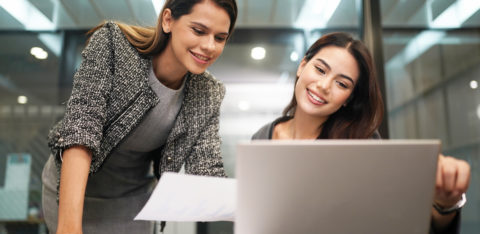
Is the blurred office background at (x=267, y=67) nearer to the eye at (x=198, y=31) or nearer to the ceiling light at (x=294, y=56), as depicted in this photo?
the ceiling light at (x=294, y=56)

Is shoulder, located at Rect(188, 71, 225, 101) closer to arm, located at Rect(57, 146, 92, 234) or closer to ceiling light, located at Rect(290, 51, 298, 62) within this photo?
arm, located at Rect(57, 146, 92, 234)

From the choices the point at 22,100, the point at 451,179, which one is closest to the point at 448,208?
the point at 451,179

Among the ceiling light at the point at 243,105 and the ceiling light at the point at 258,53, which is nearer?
the ceiling light at the point at 243,105

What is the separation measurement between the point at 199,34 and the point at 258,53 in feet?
3.86

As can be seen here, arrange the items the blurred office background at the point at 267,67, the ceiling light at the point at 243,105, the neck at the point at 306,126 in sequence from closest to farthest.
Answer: the neck at the point at 306,126
the blurred office background at the point at 267,67
the ceiling light at the point at 243,105

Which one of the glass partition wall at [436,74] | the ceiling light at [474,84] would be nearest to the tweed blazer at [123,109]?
the glass partition wall at [436,74]

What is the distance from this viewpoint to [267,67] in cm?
218

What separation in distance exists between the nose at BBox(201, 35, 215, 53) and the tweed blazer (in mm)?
154

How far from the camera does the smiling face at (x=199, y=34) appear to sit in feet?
3.48

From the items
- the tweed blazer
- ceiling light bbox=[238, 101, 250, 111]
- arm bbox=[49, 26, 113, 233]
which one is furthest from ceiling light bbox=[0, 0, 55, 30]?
arm bbox=[49, 26, 113, 233]

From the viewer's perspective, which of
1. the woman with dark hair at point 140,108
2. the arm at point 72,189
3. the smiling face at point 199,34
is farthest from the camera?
the smiling face at point 199,34

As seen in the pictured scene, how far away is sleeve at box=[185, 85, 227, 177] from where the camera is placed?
3.48 ft

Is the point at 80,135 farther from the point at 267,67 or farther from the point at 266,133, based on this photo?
the point at 267,67

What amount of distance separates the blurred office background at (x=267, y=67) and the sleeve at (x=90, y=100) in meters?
0.93
